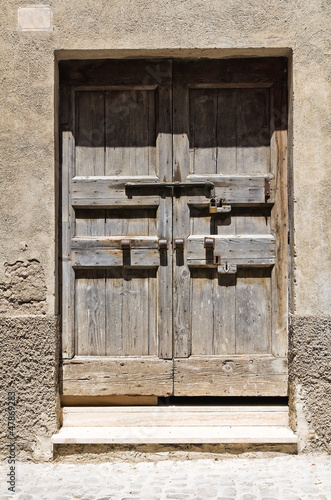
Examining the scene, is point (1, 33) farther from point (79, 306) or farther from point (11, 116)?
point (79, 306)

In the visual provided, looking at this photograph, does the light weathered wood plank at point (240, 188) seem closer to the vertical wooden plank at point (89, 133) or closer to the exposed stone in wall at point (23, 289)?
the vertical wooden plank at point (89, 133)

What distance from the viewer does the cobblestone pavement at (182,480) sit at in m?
2.84

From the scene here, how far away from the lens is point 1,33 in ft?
10.9

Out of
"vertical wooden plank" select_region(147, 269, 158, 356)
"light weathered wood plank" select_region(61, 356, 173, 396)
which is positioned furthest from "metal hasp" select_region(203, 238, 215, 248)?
"light weathered wood plank" select_region(61, 356, 173, 396)

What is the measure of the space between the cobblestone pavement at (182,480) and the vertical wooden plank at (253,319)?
28.5 inches

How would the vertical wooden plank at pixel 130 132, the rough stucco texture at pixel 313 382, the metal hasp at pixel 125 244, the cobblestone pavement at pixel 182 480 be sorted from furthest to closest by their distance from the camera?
1. the vertical wooden plank at pixel 130 132
2. the metal hasp at pixel 125 244
3. the rough stucco texture at pixel 313 382
4. the cobblestone pavement at pixel 182 480

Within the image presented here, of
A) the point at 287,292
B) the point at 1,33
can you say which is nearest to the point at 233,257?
the point at 287,292

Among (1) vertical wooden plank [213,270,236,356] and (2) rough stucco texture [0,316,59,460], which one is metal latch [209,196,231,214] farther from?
(2) rough stucco texture [0,316,59,460]

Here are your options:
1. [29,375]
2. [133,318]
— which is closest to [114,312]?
[133,318]

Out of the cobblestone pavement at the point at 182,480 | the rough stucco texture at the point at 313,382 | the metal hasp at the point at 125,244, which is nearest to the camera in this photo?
the cobblestone pavement at the point at 182,480

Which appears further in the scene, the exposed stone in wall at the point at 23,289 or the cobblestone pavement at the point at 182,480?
the exposed stone in wall at the point at 23,289

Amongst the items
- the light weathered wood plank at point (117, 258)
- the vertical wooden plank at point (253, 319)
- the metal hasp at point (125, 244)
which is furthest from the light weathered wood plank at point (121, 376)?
the metal hasp at point (125, 244)

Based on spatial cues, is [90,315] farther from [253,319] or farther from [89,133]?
[89,133]

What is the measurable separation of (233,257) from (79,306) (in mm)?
1116
